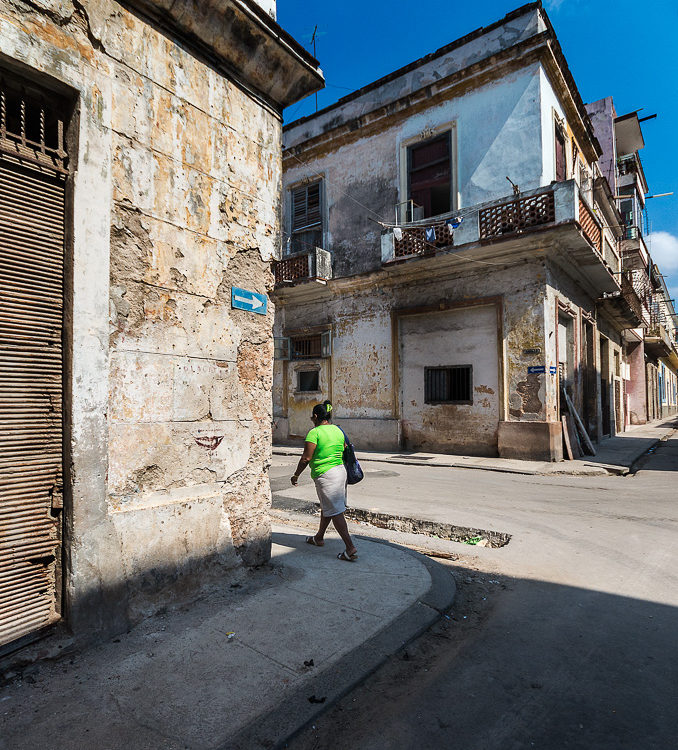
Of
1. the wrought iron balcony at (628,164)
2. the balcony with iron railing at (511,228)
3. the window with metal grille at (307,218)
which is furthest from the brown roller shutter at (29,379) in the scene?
the wrought iron balcony at (628,164)

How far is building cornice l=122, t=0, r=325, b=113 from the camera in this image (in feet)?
10.8

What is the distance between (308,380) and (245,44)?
12.2m

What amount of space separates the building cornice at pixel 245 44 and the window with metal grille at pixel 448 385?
9080 mm

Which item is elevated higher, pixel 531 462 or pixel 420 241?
pixel 420 241

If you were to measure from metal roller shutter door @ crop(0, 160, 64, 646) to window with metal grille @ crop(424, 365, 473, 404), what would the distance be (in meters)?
10.6

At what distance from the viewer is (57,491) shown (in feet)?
8.88

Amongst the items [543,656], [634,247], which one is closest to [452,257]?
[543,656]

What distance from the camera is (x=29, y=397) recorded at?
2.64 m

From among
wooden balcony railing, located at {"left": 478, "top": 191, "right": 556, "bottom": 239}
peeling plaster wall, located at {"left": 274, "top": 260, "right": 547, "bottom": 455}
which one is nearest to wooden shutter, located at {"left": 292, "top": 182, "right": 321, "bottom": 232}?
peeling plaster wall, located at {"left": 274, "top": 260, "right": 547, "bottom": 455}

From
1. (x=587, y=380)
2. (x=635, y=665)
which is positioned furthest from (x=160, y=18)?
(x=587, y=380)

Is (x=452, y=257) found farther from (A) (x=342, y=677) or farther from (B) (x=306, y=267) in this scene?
(A) (x=342, y=677)

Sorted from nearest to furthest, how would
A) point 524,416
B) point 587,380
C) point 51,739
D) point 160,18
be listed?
1. point 51,739
2. point 160,18
3. point 524,416
4. point 587,380

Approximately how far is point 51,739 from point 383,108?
50.1 ft

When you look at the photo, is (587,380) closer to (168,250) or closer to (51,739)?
(168,250)
